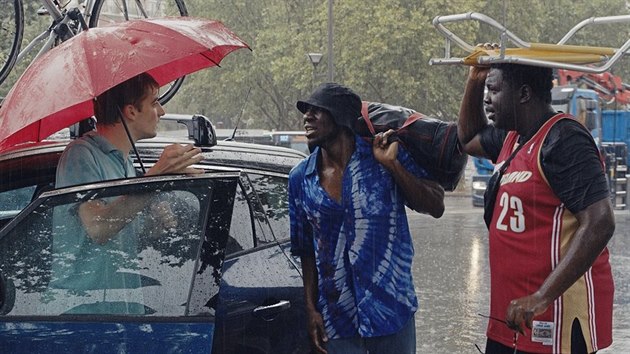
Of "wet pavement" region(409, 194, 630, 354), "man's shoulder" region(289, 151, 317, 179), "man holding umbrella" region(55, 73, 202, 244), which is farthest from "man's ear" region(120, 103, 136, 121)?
"wet pavement" region(409, 194, 630, 354)

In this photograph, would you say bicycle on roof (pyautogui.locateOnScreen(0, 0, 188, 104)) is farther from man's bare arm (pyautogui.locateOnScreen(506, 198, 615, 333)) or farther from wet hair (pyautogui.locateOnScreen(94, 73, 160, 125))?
man's bare arm (pyautogui.locateOnScreen(506, 198, 615, 333))

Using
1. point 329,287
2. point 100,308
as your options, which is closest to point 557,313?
point 329,287

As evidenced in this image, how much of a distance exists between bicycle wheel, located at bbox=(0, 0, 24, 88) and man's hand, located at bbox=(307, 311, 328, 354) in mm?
2622

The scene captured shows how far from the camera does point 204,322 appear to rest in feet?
13.4

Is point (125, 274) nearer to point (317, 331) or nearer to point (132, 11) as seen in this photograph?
point (317, 331)

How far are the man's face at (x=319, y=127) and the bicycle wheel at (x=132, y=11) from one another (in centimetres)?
266

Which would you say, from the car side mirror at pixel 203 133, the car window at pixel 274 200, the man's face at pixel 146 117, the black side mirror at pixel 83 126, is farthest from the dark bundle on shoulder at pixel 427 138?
the black side mirror at pixel 83 126

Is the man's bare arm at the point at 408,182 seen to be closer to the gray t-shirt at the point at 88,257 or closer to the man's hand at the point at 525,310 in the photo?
the man's hand at the point at 525,310

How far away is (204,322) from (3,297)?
2.16 feet

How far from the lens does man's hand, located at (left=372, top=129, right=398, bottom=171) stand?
4160mm

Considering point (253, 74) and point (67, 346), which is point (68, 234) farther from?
point (253, 74)

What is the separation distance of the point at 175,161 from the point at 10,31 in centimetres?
249

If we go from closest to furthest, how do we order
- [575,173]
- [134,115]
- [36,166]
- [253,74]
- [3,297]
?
Answer: [575,173] → [3,297] → [134,115] → [36,166] → [253,74]

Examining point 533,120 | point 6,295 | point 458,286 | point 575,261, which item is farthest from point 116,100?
point 458,286
